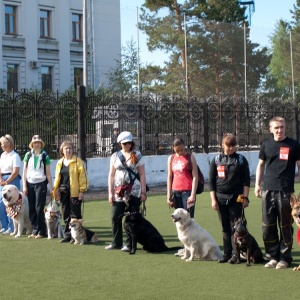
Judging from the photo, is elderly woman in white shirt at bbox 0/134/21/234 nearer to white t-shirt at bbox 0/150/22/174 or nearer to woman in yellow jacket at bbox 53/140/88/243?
white t-shirt at bbox 0/150/22/174

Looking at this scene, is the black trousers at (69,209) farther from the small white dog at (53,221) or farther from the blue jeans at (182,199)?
the blue jeans at (182,199)

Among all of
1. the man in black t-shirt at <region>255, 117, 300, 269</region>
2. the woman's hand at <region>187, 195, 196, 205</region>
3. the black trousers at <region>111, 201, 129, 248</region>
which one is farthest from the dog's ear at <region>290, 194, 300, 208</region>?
the black trousers at <region>111, 201, 129, 248</region>

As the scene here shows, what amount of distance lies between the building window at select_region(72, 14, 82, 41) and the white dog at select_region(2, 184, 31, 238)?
42.8 metres

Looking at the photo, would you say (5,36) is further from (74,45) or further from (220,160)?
(220,160)

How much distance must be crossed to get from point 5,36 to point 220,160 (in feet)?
141

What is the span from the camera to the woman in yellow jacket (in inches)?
517

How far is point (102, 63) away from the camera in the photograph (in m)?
56.2

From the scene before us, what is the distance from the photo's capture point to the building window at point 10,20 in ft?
171

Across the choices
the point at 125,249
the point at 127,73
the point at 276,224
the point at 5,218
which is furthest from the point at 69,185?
the point at 127,73

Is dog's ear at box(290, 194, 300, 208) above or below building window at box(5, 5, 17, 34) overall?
below

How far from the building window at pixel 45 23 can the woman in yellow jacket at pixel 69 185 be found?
42190 mm

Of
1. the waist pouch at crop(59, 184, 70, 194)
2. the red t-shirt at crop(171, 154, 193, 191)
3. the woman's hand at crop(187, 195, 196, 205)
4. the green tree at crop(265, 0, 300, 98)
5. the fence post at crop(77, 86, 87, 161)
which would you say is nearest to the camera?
the woman's hand at crop(187, 195, 196, 205)

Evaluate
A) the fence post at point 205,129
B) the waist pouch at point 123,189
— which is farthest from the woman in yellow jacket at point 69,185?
the fence post at point 205,129

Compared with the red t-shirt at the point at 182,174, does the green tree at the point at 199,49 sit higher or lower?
higher
